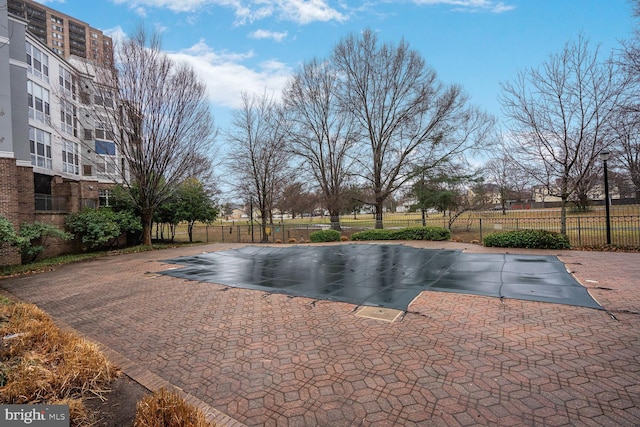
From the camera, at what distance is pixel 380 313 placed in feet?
15.5

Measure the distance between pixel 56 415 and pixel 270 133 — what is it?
22560 mm

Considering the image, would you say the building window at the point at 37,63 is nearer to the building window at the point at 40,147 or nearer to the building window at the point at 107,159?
the building window at the point at 40,147

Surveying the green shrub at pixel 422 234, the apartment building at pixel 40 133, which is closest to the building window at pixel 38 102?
the apartment building at pixel 40 133

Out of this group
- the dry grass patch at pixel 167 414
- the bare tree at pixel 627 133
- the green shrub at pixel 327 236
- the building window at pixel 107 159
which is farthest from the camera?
the green shrub at pixel 327 236

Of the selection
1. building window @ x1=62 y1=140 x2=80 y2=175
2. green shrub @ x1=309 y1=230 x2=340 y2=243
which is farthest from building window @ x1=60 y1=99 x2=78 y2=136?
green shrub @ x1=309 y1=230 x2=340 y2=243

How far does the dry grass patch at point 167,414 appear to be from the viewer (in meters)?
2.06

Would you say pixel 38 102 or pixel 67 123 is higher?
pixel 38 102

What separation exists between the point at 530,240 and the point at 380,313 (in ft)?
32.2

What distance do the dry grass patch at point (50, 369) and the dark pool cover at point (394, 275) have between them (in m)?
3.67

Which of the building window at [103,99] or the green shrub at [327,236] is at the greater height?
the building window at [103,99]

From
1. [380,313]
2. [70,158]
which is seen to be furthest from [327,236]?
[70,158]

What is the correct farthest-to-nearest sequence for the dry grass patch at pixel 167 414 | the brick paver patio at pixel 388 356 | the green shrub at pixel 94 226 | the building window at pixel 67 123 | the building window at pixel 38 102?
the building window at pixel 67 123 < the building window at pixel 38 102 < the green shrub at pixel 94 226 < the brick paver patio at pixel 388 356 < the dry grass patch at pixel 167 414

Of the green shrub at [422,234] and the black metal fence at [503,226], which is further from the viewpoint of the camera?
the green shrub at [422,234]

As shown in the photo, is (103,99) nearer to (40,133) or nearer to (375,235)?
(40,133)
